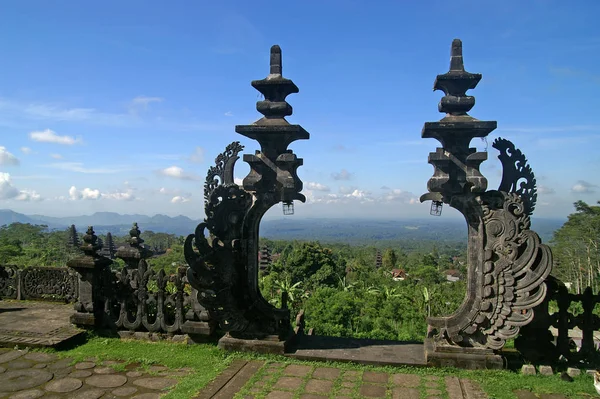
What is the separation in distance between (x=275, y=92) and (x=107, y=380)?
481 cm

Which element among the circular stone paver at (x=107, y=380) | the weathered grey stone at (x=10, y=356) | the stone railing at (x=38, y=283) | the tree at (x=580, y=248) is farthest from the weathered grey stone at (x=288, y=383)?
the tree at (x=580, y=248)

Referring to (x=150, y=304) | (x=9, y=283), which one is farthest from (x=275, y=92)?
(x=9, y=283)

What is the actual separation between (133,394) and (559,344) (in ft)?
19.2

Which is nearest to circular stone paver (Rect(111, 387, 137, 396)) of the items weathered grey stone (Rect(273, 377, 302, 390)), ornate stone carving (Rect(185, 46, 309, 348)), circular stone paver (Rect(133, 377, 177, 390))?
circular stone paver (Rect(133, 377, 177, 390))

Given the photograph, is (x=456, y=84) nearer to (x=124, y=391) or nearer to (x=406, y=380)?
(x=406, y=380)

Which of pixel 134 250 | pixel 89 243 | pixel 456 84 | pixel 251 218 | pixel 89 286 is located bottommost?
pixel 89 286

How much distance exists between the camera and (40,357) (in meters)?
6.36

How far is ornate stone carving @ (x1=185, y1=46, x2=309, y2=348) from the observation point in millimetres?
6523

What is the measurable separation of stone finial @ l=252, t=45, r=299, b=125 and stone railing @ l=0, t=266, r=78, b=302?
6626 mm

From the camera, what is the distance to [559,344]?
602 centimetres

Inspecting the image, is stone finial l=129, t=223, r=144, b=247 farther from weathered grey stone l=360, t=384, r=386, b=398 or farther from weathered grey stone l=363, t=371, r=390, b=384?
weathered grey stone l=360, t=384, r=386, b=398

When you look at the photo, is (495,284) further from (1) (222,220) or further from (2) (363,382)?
(1) (222,220)

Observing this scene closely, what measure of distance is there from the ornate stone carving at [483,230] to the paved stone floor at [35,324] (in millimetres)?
6007

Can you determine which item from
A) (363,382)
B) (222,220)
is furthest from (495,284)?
(222,220)
